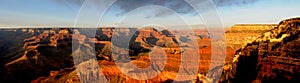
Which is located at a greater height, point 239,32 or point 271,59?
point 271,59

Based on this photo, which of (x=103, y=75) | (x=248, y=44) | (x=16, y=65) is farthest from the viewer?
(x=16, y=65)

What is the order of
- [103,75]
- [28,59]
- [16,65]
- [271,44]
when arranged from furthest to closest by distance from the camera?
[28,59]
[16,65]
[103,75]
[271,44]

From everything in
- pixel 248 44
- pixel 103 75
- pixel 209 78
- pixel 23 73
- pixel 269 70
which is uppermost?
pixel 248 44

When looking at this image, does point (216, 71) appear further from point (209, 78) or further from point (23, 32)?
→ point (23, 32)

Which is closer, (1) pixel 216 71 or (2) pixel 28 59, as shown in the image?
(1) pixel 216 71

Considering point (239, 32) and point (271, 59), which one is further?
point (239, 32)

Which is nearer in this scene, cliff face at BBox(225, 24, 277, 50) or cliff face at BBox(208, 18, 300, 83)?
cliff face at BBox(208, 18, 300, 83)

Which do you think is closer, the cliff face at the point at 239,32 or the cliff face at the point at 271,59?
the cliff face at the point at 271,59

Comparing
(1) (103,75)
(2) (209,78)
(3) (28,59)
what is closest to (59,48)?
(3) (28,59)
